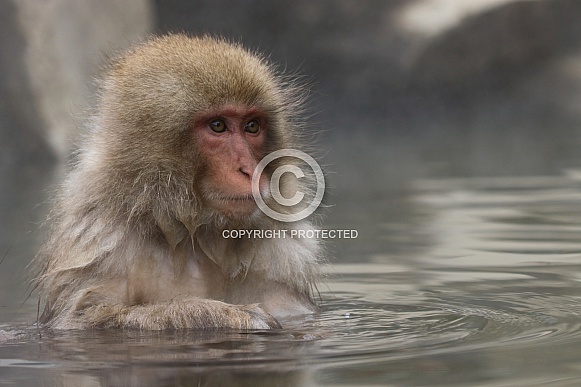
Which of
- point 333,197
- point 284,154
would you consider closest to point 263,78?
point 284,154

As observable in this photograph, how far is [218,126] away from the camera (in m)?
4.97

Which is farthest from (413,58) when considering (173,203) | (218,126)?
(173,203)

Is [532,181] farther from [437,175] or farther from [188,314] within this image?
[188,314]

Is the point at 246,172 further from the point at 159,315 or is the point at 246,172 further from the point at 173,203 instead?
the point at 159,315

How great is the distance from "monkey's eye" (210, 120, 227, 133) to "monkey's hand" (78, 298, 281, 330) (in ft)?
2.21

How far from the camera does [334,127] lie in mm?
18000

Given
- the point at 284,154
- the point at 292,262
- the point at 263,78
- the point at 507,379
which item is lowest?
the point at 507,379

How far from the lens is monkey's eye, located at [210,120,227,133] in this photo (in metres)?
4.96

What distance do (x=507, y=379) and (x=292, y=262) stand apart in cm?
169

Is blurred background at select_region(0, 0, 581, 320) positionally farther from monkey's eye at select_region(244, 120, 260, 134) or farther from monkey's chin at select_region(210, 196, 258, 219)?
monkey's chin at select_region(210, 196, 258, 219)

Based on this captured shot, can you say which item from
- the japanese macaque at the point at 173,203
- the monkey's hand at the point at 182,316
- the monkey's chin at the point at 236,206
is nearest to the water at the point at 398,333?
the monkey's hand at the point at 182,316

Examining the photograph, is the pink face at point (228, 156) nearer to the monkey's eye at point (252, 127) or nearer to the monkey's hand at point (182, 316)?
the monkey's eye at point (252, 127)

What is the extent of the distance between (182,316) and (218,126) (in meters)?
0.78

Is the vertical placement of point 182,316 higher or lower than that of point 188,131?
lower
